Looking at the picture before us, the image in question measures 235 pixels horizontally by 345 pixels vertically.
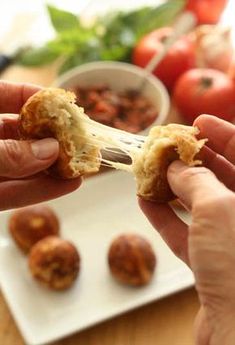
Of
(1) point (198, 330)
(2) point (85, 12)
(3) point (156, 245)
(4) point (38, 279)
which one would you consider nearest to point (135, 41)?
(2) point (85, 12)

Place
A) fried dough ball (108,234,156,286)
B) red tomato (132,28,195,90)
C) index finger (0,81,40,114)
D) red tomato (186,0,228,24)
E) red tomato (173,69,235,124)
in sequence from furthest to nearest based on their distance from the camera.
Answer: red tomato (186,0,228,24) < red tomato (132,28,195,90) < red tomato (173,69,235,124) < fried dough ball (108,234,156,286) < index finger (0,81,40,114)

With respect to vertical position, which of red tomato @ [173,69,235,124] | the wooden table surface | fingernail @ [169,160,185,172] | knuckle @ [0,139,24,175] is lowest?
the wooden table surface

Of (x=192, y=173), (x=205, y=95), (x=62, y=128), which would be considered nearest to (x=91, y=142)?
(x=62, y=128)

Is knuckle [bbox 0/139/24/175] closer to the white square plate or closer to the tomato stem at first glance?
the white square plate

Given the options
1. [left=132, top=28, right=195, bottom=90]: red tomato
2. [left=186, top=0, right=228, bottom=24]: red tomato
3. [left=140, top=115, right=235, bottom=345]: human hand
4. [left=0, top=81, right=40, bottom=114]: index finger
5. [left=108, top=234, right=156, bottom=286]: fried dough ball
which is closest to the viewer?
[left=140, top=115, right=235, bottom=345]: human hand

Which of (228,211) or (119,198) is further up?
(228,211)

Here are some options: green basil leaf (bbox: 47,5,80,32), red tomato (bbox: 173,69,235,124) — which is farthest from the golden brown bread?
green basil leaf (bbox: 47,5,80,32)

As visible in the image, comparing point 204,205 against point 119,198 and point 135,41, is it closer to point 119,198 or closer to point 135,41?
point 119,198
